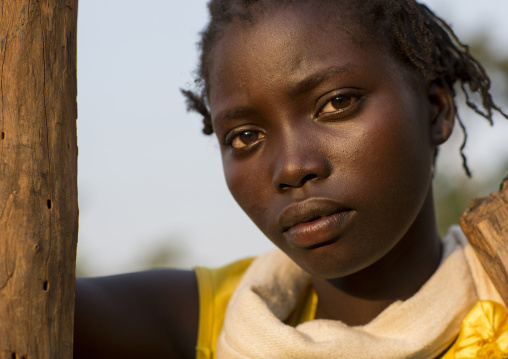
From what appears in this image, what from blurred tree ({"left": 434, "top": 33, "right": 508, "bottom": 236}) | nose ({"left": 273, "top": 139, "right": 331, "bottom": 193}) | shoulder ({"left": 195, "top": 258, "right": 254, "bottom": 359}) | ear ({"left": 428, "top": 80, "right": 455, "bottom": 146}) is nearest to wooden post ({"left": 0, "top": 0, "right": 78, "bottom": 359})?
nose ({"left": 273, "top": 139, "right": 331, "bottom": 193})

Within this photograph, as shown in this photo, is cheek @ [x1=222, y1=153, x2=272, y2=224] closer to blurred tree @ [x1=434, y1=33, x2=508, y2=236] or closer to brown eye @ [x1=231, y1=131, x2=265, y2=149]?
brown eye @ [x1=231, y1=131, x2=265, y2=149]

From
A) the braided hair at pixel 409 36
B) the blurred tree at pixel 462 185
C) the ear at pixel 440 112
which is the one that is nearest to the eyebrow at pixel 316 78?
the braided hair at pixel 409 36

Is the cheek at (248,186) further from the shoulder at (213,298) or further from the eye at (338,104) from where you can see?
the shoulder at (213,298)

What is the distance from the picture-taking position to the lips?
1784 mm

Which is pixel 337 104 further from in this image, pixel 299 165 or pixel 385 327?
pixel 385 327

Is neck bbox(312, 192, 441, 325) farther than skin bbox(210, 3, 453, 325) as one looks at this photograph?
Yes

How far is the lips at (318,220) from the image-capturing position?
1.78 m

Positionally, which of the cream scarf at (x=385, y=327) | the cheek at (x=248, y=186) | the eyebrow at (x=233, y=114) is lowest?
the cream scarf at (x=385, y=327)

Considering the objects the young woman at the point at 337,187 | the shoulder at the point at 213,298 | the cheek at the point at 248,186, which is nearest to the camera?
the young woman at the point at 337,187

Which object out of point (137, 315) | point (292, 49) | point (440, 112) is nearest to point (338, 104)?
point (292, 49)

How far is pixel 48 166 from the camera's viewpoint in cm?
139

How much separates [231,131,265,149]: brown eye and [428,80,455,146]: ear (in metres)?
0.57

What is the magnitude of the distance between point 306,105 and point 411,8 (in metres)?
0.55

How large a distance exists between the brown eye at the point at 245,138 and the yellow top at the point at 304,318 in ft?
2.12
